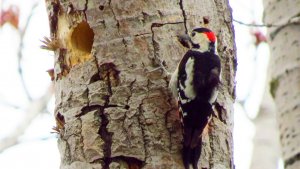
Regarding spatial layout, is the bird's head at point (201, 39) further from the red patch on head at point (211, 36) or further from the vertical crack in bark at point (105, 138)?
the vertical crack in bark at point (105, 138)

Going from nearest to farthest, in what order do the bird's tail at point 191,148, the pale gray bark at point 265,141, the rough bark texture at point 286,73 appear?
the bird's tail at point 191,148 → the rough bark texture at point 286,73 → the pale gray bark at point 265,141

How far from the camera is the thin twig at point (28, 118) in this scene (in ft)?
19.2

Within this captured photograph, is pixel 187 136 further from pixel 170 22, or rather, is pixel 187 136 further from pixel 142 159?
pixel 170 22

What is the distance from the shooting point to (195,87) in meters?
2.71

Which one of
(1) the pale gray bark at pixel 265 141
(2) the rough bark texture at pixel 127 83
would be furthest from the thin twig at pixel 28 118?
(2) the rough bark texture at pixel 127 83

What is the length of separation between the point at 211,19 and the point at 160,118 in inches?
22.6

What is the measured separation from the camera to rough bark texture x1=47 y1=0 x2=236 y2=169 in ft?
7.84

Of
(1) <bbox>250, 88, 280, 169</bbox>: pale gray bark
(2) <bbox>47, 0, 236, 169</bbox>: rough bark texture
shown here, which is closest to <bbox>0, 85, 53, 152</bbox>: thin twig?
(1) <bbox>250, 88, 280, 169</bbox>: pale gray bark

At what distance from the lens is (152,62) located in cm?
255

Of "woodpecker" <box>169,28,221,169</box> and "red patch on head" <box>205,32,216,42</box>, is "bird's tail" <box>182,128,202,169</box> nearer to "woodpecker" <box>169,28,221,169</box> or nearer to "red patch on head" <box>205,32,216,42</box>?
"woodpecker" <box>169,28,221,169</box>

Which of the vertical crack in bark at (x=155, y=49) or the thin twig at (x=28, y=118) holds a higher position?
the thin twig at (x=28, y=118)

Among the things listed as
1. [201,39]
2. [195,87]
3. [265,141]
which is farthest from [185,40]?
[265,141]

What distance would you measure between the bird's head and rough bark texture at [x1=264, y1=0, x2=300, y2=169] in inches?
10.2

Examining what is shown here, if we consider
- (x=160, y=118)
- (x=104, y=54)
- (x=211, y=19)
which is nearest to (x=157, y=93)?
(x=160, y=118)
